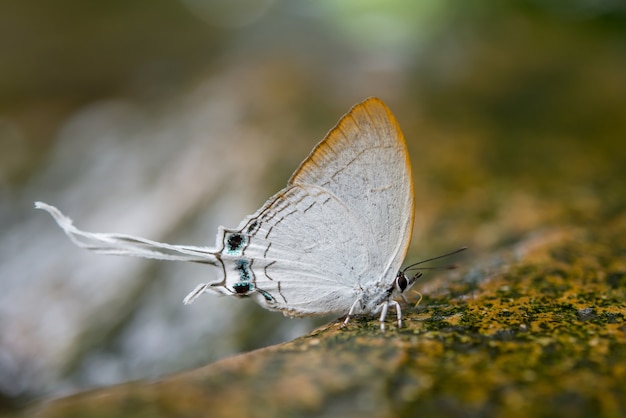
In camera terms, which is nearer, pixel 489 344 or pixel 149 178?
pixel 489 344

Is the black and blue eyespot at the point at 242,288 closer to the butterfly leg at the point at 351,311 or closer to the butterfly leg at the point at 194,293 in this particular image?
the butterfly leg at the point at 194,293

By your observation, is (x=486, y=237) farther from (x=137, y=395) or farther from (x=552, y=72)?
(x=552, y=72)

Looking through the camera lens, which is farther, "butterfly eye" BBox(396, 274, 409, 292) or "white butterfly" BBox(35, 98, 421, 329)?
"butterfly eye" BBox(396, 274, 409, 292)

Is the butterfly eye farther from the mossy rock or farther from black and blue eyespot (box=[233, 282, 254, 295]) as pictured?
black and blue eyespot (box=[233, 282, 254, 295])

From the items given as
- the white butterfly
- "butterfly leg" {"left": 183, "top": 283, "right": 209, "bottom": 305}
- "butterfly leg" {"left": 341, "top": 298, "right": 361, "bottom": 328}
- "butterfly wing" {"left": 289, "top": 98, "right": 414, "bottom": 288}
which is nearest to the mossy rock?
"butterfly leg" {"left": 341, "top": 298, "right": 361, "bottom": 328}

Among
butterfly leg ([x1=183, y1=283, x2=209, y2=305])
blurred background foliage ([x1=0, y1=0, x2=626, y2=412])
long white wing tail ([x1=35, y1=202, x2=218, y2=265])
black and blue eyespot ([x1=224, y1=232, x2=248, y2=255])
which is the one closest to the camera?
long white wing tail ([x1=35, y1=202, x2=218, y2=265])

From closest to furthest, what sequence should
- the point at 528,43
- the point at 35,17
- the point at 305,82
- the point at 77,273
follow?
the point at 77,273 < the point at 305,82 < the point at 528,43 < the point at 35,17

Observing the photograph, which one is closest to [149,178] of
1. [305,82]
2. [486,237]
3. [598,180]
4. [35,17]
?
[305,82]
